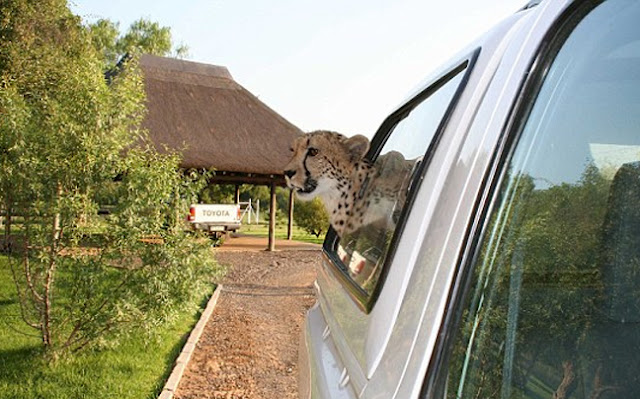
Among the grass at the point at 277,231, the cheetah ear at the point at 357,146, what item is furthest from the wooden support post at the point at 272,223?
A: the cheetah ear at the point at 357,146

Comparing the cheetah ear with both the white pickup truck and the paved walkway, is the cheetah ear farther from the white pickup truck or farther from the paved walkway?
the white pickup truck

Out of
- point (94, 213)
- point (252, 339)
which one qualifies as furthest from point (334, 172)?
point (252, 339)

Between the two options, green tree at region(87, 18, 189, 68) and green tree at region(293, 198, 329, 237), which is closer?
green tree at region(293, 198, 329, 237)

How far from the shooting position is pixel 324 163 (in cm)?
328

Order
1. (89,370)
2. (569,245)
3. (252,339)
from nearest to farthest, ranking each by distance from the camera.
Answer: (569,245) → (89,370) → (252,339)

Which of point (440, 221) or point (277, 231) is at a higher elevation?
point (440, 221)

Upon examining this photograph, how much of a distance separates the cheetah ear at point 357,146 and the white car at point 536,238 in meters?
2.02

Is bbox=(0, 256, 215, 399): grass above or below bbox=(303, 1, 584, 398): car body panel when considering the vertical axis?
below

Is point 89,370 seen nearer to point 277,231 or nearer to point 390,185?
point 390,185

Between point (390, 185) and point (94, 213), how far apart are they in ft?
15.3

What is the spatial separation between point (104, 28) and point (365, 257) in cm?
4536

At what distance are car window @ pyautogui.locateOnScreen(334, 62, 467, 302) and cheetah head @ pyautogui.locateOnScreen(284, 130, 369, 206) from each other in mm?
412

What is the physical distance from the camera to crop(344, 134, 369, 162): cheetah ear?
10.4 ft

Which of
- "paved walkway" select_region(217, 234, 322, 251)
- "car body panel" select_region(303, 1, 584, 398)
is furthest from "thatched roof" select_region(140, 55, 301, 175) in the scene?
"car body panel" select_region(303, 1, 584, 398)
